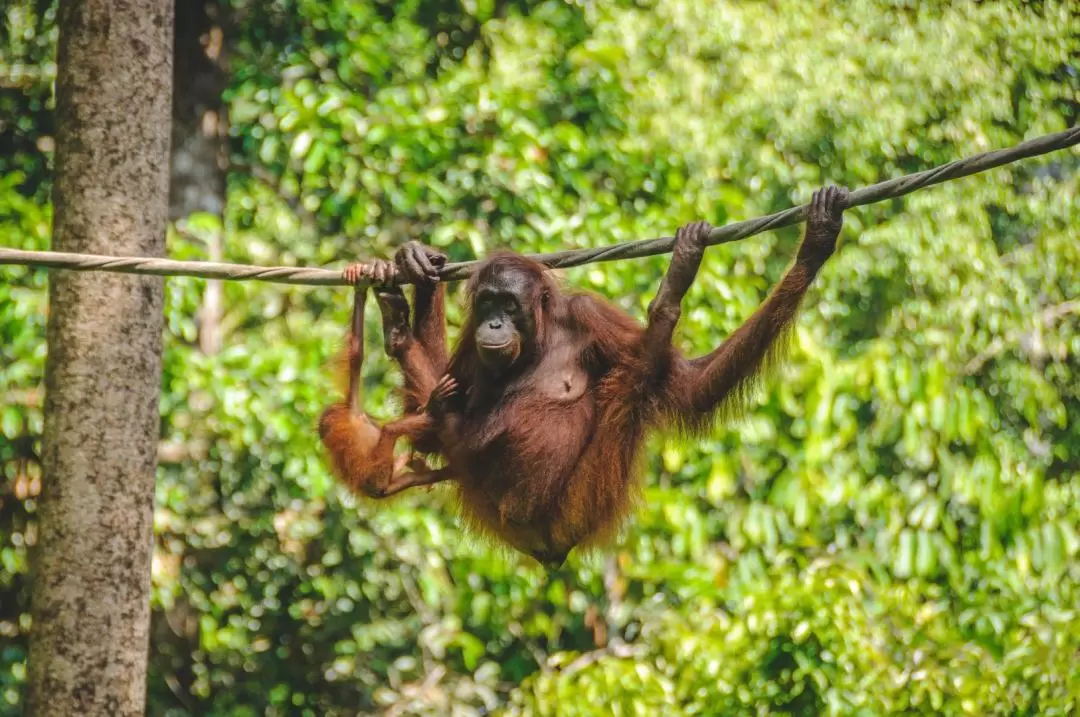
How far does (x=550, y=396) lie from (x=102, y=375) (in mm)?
1269

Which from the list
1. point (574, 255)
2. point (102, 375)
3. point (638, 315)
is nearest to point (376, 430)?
point (102, 375)

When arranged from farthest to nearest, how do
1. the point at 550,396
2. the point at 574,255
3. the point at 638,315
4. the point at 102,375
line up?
the point at 638,315
the point at 550,396
the point at 102,375
the point at 574,255

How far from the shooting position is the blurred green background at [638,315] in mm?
4977

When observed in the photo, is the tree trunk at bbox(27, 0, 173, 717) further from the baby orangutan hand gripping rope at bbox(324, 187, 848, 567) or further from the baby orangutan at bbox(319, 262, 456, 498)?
the baby orangutan hand gripping rope at bbox(324, 187, 848, 567)

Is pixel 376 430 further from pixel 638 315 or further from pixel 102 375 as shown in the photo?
pixel 638 315

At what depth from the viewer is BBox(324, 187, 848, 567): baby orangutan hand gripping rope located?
139 inches

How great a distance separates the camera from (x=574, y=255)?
321cm

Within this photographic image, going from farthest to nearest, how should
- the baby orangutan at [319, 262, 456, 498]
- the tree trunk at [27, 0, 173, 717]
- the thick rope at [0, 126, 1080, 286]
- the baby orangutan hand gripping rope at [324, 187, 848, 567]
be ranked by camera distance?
the baby orangutan at [319, 262, 456, 498] < the baby orangutan hand gripping rope at [324, 187, 848, 567] < the tree trunk at [27, 0, 173, 717] < the thick rope at [0, 126, 1080, 286]

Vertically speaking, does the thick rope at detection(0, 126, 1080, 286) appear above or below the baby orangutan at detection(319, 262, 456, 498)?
above

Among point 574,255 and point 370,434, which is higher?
point 574,255

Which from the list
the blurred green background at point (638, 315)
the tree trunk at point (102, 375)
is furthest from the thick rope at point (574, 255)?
the blurred green background at point (638, 315)

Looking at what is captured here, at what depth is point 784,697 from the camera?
4660mm

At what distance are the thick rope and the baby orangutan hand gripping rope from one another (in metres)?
0.25

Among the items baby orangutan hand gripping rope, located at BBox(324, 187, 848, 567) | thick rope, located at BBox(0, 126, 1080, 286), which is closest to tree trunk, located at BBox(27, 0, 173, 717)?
thick rope, located at BBox(0, 126, 1080, 286)
